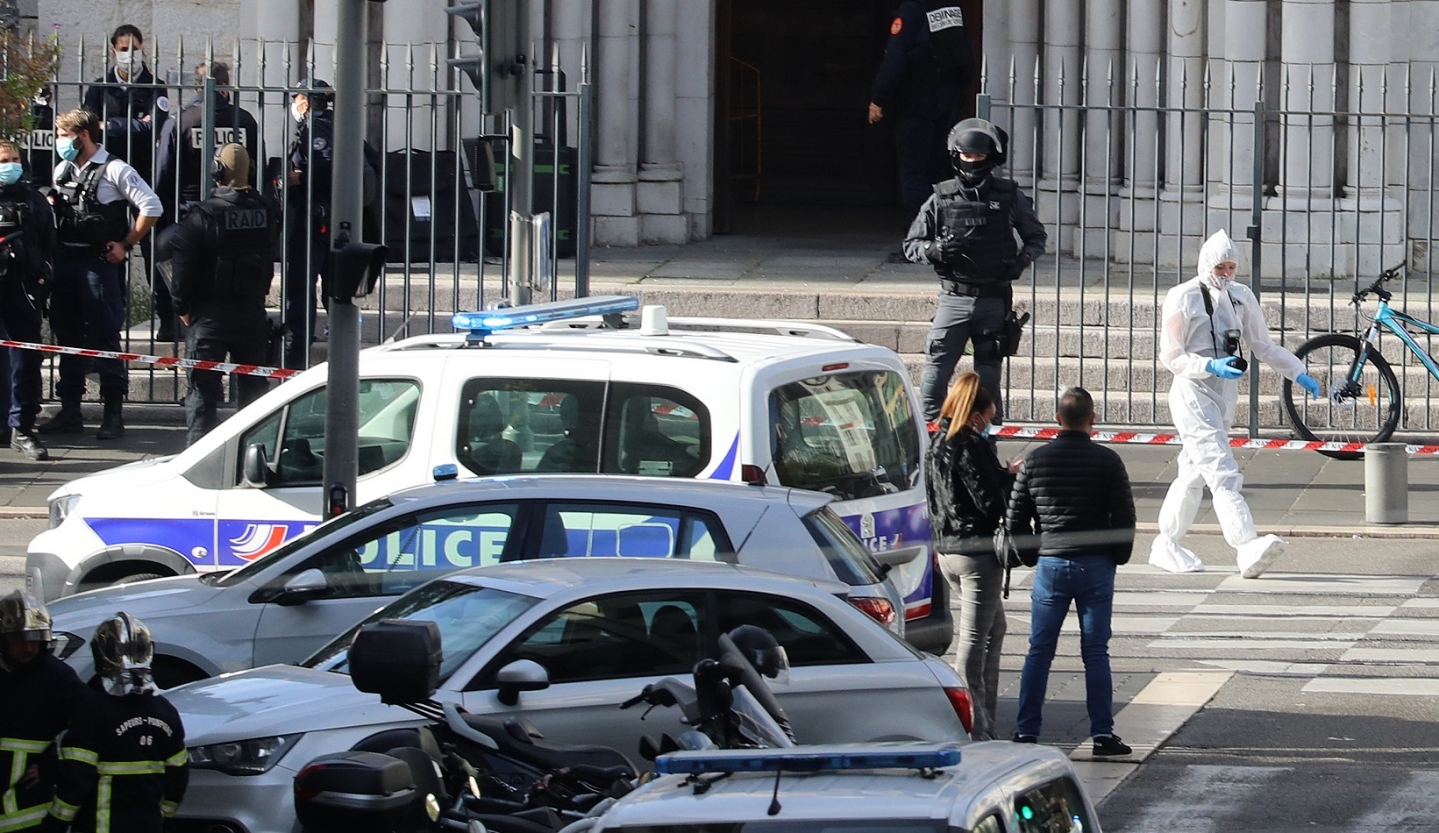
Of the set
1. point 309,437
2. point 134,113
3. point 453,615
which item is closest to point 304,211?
point 134,113

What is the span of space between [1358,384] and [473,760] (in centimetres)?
1114

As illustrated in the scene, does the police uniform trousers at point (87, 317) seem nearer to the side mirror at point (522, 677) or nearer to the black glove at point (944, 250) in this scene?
the black glove at point (944, 250)

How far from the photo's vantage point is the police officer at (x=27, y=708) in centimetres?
609

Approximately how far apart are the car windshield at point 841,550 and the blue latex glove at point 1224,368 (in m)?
4.47

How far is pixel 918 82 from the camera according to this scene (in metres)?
18.6

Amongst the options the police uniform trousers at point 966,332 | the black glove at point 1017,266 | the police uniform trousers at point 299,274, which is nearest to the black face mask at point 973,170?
the black glove at point 1017,266

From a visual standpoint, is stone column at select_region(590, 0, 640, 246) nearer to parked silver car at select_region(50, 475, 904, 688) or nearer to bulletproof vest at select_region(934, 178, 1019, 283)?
bulletproof vest at select_region(934, 178, 1019, 283)

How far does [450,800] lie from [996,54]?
16514 millimetres

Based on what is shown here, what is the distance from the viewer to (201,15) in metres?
22.3

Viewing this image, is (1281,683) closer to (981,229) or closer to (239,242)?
(981,229)

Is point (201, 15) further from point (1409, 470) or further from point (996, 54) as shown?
point (1409, 470)

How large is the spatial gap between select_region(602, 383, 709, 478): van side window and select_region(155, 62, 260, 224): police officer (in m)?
8.08

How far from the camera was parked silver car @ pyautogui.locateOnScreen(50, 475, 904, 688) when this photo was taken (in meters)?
8.20

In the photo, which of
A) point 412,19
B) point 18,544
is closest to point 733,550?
point 18,544
